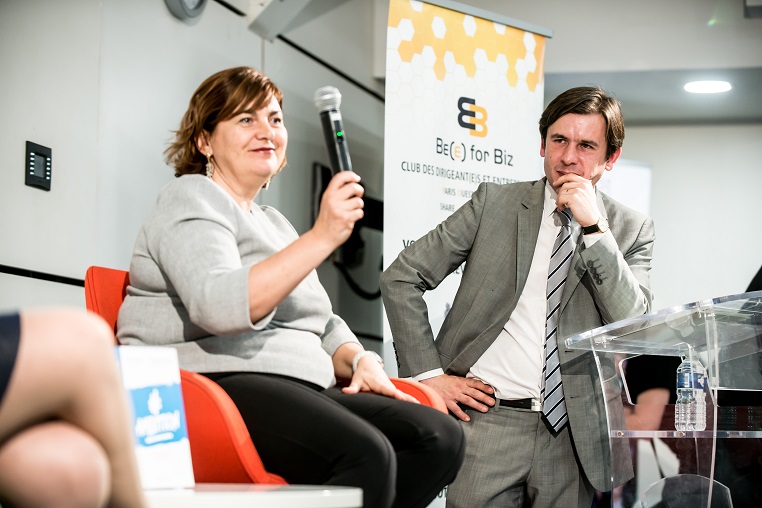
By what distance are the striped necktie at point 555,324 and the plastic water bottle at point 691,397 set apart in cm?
49

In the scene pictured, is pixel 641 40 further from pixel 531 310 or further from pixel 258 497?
pixel 258 497

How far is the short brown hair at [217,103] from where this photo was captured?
231 cm

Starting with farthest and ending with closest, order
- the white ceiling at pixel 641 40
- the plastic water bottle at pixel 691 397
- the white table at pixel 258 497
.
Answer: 1. the white ceiling at pixel 641 40
2. the plastic water bottle at pixel 691 397
3. the white table at pixel 258 497

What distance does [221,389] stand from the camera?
189 cm

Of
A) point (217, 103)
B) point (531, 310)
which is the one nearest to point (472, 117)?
point (531, 310)

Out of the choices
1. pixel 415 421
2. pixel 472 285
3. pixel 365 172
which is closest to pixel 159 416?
pixel 415 421

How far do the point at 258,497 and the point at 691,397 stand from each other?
4.58 ft

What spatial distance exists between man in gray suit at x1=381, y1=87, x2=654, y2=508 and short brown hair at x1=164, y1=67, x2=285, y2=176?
963mm

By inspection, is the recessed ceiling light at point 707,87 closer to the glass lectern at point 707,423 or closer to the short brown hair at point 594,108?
the short brown hair at point 594,108

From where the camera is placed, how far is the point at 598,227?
2.82 metres

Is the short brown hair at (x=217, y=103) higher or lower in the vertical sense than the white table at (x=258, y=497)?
higher

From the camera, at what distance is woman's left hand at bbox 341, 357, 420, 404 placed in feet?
7.38

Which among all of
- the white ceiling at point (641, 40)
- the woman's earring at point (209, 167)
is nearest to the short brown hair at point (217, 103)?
the woman's earring at point (209, 167)

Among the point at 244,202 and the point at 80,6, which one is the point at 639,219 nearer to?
the point at 244,202
